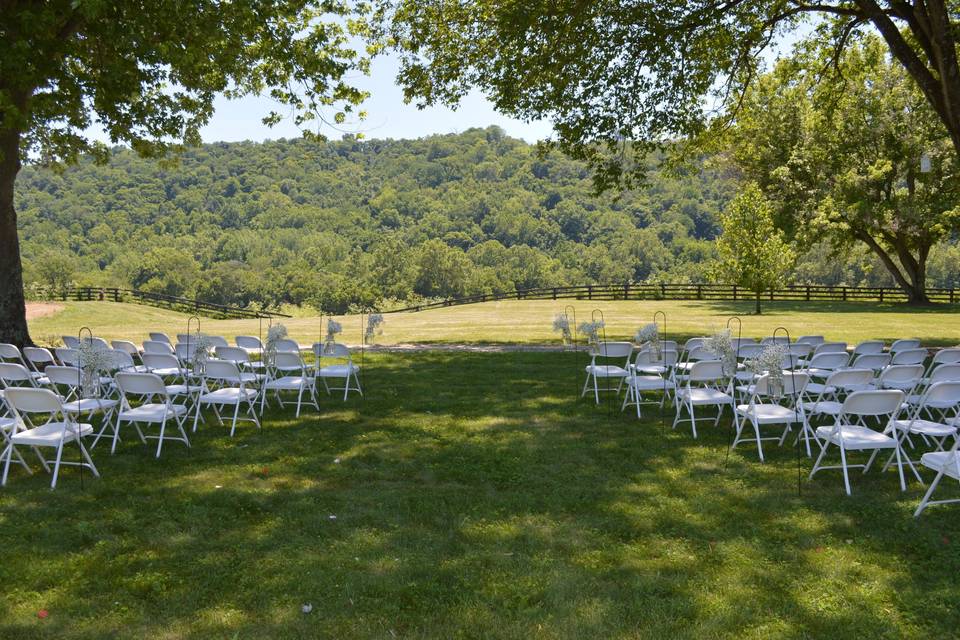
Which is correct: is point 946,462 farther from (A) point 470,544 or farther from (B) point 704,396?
(A) point 470,544

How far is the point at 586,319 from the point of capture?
26562mm

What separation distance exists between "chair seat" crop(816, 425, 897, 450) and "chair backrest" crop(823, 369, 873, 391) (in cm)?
65

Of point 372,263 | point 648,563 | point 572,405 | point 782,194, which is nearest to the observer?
point 648,563

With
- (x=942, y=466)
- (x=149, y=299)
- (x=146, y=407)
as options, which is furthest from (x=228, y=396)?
(x=149, y=299)

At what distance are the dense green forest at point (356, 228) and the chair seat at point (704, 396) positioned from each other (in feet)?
185

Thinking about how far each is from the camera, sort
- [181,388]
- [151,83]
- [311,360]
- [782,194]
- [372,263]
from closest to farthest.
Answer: [181,388] → [151,83] → [311,360] → [782,194] → [372,263]

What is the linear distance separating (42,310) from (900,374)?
3157 centimetres

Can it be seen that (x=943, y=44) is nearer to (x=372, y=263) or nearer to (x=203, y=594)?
(x=203, y=594)

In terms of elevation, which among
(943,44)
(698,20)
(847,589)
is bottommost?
(847,589)

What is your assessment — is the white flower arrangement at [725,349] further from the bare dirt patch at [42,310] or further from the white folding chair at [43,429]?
the bare dirt patch at [42,310]

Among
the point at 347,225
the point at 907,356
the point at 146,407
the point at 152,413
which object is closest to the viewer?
the point at 152,413

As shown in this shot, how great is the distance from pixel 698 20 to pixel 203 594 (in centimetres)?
1170

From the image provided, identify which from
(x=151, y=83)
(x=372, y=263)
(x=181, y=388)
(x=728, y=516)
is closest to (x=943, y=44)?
(x=728, y=516)

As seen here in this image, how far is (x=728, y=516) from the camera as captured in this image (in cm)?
485
